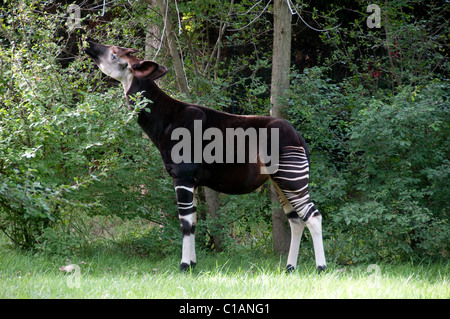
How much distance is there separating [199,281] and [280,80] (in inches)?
107

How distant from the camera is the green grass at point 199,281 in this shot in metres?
3.48

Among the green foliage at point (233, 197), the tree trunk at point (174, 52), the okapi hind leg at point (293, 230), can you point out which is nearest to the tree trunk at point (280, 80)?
the green foliage at point (233, 197)

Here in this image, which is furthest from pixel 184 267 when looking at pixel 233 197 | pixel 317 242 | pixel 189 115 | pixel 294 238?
pixel 233 197

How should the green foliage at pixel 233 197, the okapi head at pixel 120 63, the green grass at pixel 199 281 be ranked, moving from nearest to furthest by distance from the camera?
the green grass at pixel 199 281 < the okapi head at pixel 120 63 < the green foliage at pixel 233 197

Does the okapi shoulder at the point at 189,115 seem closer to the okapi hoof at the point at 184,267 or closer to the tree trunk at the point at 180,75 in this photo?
the tree trunk at the point at 180,75

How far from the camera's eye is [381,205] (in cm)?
492

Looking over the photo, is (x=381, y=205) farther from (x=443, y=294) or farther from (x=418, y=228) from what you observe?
(x=443, y=294)

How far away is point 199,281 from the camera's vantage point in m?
3.98

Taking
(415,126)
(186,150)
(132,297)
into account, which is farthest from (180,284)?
(415,126)

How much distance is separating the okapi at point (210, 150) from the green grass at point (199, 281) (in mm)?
489

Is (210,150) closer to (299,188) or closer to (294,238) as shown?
(299,188)

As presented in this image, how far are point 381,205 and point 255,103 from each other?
215 centimetres

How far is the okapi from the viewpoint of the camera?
4.68 meters
